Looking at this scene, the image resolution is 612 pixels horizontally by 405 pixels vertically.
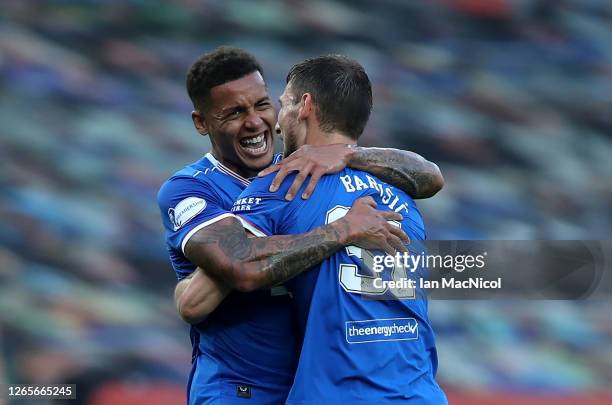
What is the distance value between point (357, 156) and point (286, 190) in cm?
32

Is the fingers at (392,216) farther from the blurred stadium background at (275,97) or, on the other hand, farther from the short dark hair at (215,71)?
the blurred stadium background at (275,97)

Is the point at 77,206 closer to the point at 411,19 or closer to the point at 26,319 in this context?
the point at 26,319

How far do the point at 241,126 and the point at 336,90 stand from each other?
1.98 feet

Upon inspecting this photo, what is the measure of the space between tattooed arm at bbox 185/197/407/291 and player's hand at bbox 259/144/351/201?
0.14 m

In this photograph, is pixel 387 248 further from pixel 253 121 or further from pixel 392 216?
pixel 253 121

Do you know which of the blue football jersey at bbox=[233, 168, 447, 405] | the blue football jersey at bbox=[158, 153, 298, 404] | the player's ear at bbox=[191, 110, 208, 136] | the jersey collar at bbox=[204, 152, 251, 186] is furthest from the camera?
the player's ear at bbox=[191, 110, 208, 136]

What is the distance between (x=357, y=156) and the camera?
11.0 ft

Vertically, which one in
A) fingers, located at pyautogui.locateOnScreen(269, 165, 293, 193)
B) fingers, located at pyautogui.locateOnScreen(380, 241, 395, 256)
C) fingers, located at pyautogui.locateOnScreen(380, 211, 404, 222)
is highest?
fingers, located at pyautogui.locateOnScreen(269, 165, 293, 193)

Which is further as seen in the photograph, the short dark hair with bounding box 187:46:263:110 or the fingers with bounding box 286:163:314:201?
the short dark hair with bounding box 187:46:263:110

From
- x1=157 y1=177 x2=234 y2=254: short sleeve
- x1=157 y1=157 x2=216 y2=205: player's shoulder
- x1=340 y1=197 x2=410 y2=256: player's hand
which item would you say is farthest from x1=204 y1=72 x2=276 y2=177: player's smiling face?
x1=340 y1=197 x2=410 y2=256: player's hand

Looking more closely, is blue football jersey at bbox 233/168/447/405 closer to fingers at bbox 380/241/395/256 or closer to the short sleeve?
fingers at bbox 380/241/395/256

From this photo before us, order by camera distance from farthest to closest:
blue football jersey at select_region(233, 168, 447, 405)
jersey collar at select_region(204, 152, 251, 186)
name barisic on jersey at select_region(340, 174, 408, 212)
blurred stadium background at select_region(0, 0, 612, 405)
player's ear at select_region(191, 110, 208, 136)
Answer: blurred stadium background at select_region(0, 0, 612, 405) → player's ear at select_region(191, 110, 208, 136) → jersey collar at select_region(204, 152, 251, 186) → name barisic on jersey at select_region(340, 174, 408, 212) → blue football jersey at select_region(233, 168, 447, 405)

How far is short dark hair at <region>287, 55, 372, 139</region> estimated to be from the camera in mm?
3307

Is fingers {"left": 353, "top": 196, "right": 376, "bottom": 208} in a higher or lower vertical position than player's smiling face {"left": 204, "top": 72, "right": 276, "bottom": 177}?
lower
